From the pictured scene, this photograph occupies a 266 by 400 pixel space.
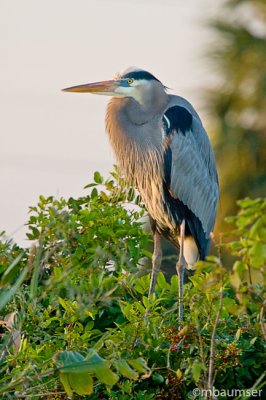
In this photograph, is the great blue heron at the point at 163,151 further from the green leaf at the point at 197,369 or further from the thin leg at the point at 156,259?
the green leaf at the point at 197,369

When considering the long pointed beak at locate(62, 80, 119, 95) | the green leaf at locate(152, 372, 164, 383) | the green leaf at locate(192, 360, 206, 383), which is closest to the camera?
the green leaf at locate(192, 360, 206, 383)

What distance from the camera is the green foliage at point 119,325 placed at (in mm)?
3388

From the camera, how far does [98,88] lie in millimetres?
6469

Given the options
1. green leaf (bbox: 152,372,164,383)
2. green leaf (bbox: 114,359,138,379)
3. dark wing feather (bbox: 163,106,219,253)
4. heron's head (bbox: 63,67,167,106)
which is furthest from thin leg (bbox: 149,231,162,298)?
green leaf (bbox: 114,359,138,379)

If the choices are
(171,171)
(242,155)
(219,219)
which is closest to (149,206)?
(171,171)

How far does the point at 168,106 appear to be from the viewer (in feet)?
21.8

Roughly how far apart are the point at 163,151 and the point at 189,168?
0.19 m

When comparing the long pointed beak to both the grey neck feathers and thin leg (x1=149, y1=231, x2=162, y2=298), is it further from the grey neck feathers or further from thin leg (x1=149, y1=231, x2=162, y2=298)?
thin leg (x1=149, y1=231, x2=162, y2=298)

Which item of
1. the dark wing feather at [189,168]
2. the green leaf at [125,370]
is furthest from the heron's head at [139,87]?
the green leaf at [125,370]

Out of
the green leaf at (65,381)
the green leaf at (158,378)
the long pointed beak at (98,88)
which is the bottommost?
the green leaf at (65,381)

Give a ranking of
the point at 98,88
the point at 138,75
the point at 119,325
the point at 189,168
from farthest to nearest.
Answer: the point at 189,168
the point at 138,75
the point at 98,88
the point at 119,325

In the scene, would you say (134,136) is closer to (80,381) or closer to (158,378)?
(158,378)

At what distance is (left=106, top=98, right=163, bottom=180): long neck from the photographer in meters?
6.68

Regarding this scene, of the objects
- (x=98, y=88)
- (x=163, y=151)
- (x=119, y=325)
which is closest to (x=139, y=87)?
(x=98, y=88)
